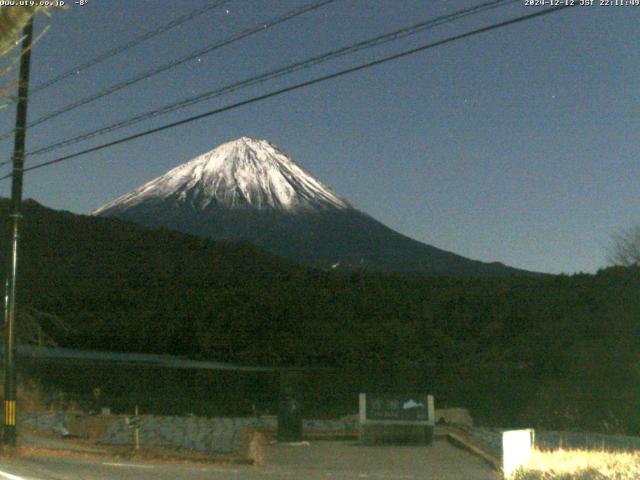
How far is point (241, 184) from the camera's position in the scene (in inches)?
4828

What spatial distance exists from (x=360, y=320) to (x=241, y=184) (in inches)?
2915

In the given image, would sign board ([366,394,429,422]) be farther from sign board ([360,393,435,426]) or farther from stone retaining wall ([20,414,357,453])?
stone retaining wall ([20,414,357,453])

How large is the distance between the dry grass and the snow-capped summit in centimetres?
10243

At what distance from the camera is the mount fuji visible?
10644 centimetres

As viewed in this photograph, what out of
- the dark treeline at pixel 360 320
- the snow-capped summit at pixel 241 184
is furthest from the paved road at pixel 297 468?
the snow-capped summit at pixel 241 184

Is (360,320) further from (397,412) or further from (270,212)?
(270,212)

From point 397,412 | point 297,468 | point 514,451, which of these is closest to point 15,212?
point 297,468

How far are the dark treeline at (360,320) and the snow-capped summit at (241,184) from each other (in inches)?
2217

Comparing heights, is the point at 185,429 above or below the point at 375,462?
below

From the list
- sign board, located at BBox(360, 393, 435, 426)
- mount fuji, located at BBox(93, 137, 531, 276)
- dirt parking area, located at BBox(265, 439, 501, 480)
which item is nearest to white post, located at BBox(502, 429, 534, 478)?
dirt parking area, located at BBox(265, 439, 501, 480)

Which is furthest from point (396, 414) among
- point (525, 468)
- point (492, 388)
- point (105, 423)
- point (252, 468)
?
point (492, 388)

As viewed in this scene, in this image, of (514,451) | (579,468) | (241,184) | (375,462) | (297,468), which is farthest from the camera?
(241,184)

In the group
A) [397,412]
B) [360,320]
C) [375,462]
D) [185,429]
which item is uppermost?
[360,320]

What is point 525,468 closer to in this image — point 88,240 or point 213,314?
point 213,314
